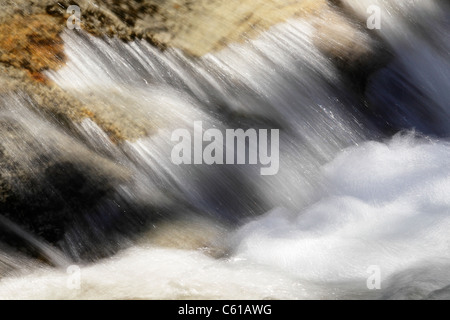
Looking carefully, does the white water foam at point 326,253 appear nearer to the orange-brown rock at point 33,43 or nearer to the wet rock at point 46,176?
the wet rock at point 46,176

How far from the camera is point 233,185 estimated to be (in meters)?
4.59

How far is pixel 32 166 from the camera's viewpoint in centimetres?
428

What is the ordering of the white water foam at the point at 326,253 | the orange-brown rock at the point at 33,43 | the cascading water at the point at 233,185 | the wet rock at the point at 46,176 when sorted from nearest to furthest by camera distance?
the white water foam at the point at 326,253
the cascading water at the point at 233,185
the wet rock at the point at 46,176
the orange-brown rock at the point at 33,43

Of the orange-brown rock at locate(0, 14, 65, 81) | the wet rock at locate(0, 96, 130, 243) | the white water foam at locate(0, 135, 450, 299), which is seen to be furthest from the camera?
the orange-brown rock at locate(0, 14, 65, 81)

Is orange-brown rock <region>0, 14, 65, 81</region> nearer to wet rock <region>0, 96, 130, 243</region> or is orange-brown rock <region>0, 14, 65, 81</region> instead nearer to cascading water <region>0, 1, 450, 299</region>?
cascading water <region>0, 1, 450, 299</region>

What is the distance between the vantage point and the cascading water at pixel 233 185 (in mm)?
3992

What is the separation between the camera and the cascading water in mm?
3992

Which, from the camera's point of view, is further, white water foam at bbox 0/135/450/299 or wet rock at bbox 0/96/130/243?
wet rock at bbox 0/96/130/243

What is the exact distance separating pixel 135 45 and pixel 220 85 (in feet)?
1.96

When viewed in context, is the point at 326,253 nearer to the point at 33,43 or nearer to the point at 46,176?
the point at 46,176

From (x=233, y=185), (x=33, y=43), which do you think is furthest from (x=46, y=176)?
(x=233, y=185)

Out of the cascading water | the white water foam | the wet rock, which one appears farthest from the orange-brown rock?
the white water foam

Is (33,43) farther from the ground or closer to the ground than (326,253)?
farther from the ground

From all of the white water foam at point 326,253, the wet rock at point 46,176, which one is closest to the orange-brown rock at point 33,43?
the wet rock at point 46,176
